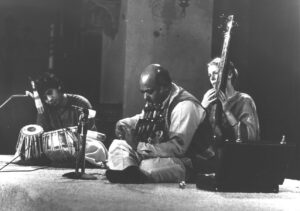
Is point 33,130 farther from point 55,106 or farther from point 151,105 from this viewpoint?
point 151,105

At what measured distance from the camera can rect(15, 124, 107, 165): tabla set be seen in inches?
319

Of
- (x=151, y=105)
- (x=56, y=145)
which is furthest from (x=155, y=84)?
(x=56, y=145)

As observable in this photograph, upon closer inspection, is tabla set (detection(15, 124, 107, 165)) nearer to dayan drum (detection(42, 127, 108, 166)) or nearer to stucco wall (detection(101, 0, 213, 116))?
dayan drum (detection(42, 127, 108, 166))

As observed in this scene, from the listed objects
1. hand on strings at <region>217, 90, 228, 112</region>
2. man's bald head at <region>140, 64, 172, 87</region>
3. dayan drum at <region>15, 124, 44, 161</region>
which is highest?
man's bald head at <region>140, 64, 172, 87</region>

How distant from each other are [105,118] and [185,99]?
320 centimetres

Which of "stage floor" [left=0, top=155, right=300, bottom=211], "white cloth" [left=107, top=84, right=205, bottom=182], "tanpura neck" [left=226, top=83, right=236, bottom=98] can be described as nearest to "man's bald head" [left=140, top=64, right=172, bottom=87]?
"white cloth" [left=107, top=84, right=205, bottom=182]

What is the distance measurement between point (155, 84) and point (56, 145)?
2.20 meters

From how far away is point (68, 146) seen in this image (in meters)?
8.11

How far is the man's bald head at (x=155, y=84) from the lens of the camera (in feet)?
21.8

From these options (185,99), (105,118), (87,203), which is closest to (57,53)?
(105,118)

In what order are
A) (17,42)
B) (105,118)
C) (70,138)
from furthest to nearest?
1. (17,42)
2. (105,118)
3. (70,138)

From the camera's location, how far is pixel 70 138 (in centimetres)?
811

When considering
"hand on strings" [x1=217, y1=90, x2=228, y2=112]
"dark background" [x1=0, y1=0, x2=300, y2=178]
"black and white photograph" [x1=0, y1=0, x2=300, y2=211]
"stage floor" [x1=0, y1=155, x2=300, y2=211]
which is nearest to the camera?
"stage floor" [x1=0, y1=155, x2=300, y2=211]

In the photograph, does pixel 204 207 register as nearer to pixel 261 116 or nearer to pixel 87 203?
pixel 87 203
